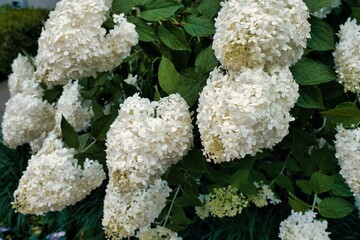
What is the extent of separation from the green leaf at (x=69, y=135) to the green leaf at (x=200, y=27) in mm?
401

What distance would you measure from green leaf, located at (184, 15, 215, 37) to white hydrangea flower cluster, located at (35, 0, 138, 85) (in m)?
0.15

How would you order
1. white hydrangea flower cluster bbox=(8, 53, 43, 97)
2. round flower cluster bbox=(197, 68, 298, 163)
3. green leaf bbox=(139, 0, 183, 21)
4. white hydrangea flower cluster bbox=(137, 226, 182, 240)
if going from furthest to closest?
white hydrangea flower cluster bbox=(8, 53, 43, 97), white hydrangea flower cluster bbox=(137, 226, 182, 240), green leaf bbox=(139, 0, 183, 21), round flower cluster bbox=(197, 68, 298, 163)

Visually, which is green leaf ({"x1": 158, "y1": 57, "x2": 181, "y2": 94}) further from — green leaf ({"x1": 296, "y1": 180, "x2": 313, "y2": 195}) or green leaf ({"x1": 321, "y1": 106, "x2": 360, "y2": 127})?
green leaf ({"x1": 296, "y1": 180, "x2": 313, "y2": 195})

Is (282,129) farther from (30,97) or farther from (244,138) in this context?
(30,97)

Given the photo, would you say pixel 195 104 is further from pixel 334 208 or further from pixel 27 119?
pixel 27 119

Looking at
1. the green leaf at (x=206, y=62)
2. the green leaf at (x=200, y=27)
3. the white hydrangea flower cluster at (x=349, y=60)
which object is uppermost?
the green leaf at (x=200, y=27)

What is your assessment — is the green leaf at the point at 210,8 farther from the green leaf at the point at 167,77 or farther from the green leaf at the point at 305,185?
the green leaf at the point at 305,185

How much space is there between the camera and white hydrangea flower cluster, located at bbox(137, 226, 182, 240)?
67.0 inches

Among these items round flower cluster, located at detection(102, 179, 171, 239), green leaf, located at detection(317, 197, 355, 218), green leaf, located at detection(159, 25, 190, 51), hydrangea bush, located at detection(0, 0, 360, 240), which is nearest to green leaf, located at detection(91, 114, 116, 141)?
hydrangea bush, located at detection(0, 0, 360, 240)

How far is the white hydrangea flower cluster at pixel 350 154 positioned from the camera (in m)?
1.22

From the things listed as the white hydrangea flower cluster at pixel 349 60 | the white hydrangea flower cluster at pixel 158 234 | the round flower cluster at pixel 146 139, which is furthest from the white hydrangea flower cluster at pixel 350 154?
the white hydrangea flower cluster at pixel 158 234

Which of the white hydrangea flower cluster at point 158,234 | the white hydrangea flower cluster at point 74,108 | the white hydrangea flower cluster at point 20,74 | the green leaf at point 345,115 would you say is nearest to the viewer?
the green leaf at point 345,115

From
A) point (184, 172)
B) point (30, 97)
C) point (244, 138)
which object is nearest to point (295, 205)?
point (184, 172)

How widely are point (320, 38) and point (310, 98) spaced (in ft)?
0.47
